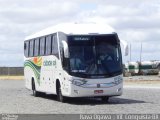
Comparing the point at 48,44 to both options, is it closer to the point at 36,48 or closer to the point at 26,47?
the point at 36,48

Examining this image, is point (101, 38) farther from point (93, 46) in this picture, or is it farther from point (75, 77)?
point (75, 77)

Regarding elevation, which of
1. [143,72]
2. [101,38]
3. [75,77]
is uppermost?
[101,38]

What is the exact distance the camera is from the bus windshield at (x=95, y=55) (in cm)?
2436

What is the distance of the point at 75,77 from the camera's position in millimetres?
24203

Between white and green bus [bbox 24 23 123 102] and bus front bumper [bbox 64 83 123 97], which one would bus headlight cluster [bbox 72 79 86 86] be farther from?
bus front bumper [bbox 64 83 123 97]

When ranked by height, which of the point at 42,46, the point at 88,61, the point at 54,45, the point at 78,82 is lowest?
the point at 78,82

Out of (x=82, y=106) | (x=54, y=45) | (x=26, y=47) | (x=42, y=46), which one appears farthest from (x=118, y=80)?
(x=26, y=47)

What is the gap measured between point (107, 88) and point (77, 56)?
1908 mm

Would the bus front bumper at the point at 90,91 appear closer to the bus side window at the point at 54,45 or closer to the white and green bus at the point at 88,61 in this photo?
the white and green bus at the point at 88,61

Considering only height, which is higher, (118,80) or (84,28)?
(84,28)

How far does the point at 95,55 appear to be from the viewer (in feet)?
80.5

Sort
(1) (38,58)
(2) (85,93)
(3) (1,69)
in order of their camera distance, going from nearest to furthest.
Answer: (2) (85,93) → (1) (38,58) → (3) (1,69)

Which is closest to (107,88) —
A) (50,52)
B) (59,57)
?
(59,57)

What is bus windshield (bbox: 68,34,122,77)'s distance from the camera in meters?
24.4
